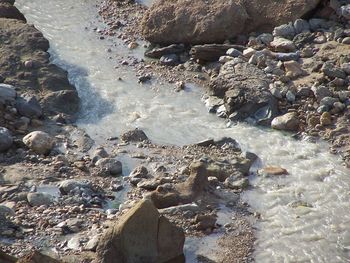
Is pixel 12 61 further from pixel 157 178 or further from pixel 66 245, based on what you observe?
pixel 66 245

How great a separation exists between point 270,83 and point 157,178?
2.85 meters

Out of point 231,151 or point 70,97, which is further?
point 70,97

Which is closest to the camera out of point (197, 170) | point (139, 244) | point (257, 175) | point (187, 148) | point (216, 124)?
point (139, 244)

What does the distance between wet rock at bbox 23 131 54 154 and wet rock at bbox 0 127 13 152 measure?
196 millimetres

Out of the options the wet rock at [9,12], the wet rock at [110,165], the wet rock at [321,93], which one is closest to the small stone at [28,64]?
the wet rock at [9,12]

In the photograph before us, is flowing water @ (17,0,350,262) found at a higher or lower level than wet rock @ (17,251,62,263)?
lower

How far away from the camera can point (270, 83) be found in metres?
10.4

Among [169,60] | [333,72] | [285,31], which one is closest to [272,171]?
[333,72]

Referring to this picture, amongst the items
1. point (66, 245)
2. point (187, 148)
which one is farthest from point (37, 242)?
point (187, 148)

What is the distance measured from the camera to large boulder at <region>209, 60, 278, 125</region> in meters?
9.96

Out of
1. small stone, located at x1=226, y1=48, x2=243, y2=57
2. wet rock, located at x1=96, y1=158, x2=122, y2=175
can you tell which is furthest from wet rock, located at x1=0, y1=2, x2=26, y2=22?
wet rock, located at x1=96, y1=158, x2=122, y2=175

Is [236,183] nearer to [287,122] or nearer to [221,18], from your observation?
[287,122]

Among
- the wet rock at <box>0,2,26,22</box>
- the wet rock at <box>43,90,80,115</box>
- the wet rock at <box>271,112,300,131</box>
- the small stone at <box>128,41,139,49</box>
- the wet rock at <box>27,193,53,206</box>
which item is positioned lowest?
the wet rock at <box>43,90,80,115</box>

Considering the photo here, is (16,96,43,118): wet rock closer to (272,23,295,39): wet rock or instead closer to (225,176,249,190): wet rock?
(225,176,249,190): wet rock
